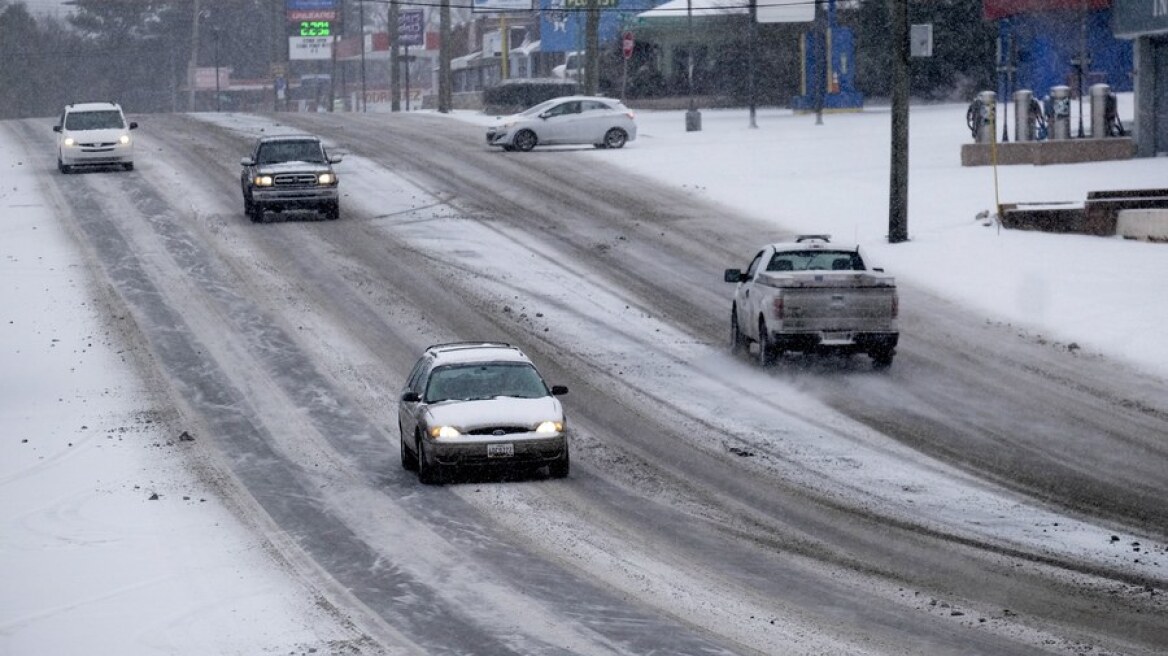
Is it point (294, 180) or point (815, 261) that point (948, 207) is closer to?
point (815, 261)

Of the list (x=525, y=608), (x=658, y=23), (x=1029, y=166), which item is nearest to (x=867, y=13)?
(x=658, y=23)

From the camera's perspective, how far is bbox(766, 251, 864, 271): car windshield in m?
25.0

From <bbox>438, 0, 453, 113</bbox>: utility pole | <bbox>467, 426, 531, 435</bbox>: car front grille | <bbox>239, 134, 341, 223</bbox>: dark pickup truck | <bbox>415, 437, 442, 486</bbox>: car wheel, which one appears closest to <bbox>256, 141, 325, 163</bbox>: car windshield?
<bbox>239, 134, 341, 223</bbox>: dark pickup truck

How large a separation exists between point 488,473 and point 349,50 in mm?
130391

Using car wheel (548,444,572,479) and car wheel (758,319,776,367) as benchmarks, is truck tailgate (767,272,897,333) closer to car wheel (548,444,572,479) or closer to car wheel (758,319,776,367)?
car wheel (758,319,776,367)

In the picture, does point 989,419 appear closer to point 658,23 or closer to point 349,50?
point 658,23

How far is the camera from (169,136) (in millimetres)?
55375

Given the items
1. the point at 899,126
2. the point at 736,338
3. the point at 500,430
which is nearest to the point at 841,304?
the point at 736,338

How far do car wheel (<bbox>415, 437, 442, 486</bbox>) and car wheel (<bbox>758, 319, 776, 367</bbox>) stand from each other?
300 inches

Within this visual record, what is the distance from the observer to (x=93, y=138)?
150 ft

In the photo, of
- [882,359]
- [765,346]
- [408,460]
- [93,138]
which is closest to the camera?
[408,460]

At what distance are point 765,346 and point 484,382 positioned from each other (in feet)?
22.2

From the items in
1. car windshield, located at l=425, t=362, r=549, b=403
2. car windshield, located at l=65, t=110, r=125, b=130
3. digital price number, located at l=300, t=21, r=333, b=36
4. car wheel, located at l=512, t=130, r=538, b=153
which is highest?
digital price number, located at l=300, t=21, r=333, b=36

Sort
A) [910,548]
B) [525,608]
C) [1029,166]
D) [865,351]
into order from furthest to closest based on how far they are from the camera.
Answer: [1029,166] → [865,351] → [910,548] → [525,608]
